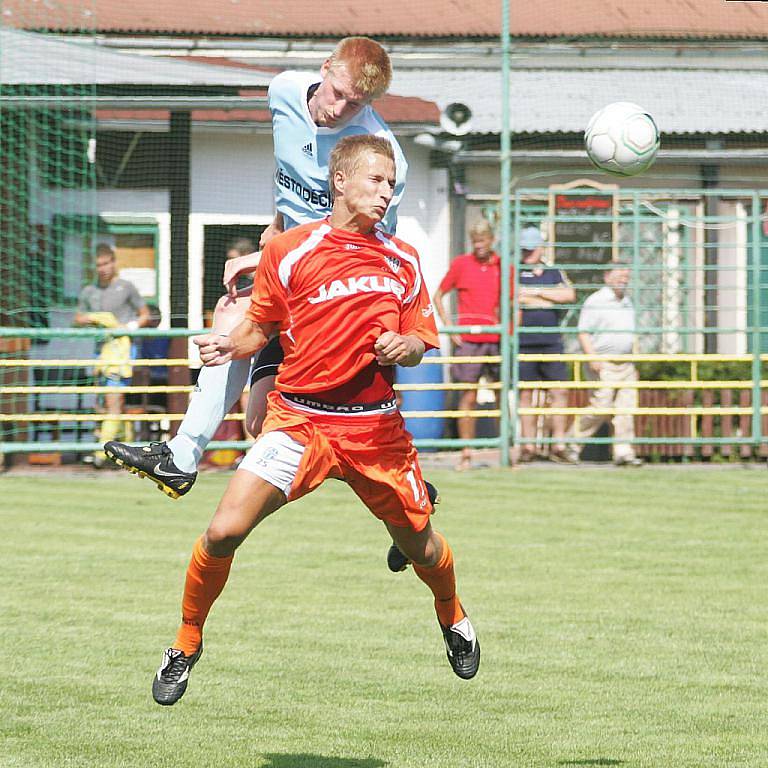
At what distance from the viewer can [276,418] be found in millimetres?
5340

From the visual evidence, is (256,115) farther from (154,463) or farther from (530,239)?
(154,463)

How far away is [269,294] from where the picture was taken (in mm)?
5281

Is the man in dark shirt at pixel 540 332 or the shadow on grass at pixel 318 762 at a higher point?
the man in dark shirt at pixel 540 332

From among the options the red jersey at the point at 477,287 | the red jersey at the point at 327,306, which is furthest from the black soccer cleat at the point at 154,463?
the red jersey at the point at 477,287

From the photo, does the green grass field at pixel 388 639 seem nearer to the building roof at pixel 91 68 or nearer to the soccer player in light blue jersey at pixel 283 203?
the soccer player in light blue jersey at pixel 283 203

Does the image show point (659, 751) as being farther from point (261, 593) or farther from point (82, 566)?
point (82, 566)

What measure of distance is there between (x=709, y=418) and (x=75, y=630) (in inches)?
354

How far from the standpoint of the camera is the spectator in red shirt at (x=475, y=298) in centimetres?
1493

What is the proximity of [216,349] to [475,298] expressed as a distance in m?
9.91

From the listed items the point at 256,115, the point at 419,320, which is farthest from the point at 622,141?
the point at 256,115

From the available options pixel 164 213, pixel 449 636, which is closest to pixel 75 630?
pixel 449 636

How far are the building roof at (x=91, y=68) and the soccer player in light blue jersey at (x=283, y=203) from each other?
9.37 metres

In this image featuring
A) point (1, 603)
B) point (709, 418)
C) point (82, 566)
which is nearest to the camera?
point (1, 603)

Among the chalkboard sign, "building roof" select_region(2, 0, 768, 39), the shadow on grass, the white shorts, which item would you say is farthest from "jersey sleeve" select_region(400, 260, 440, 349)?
"building roof" select_region(2, 0, 768, 39)
